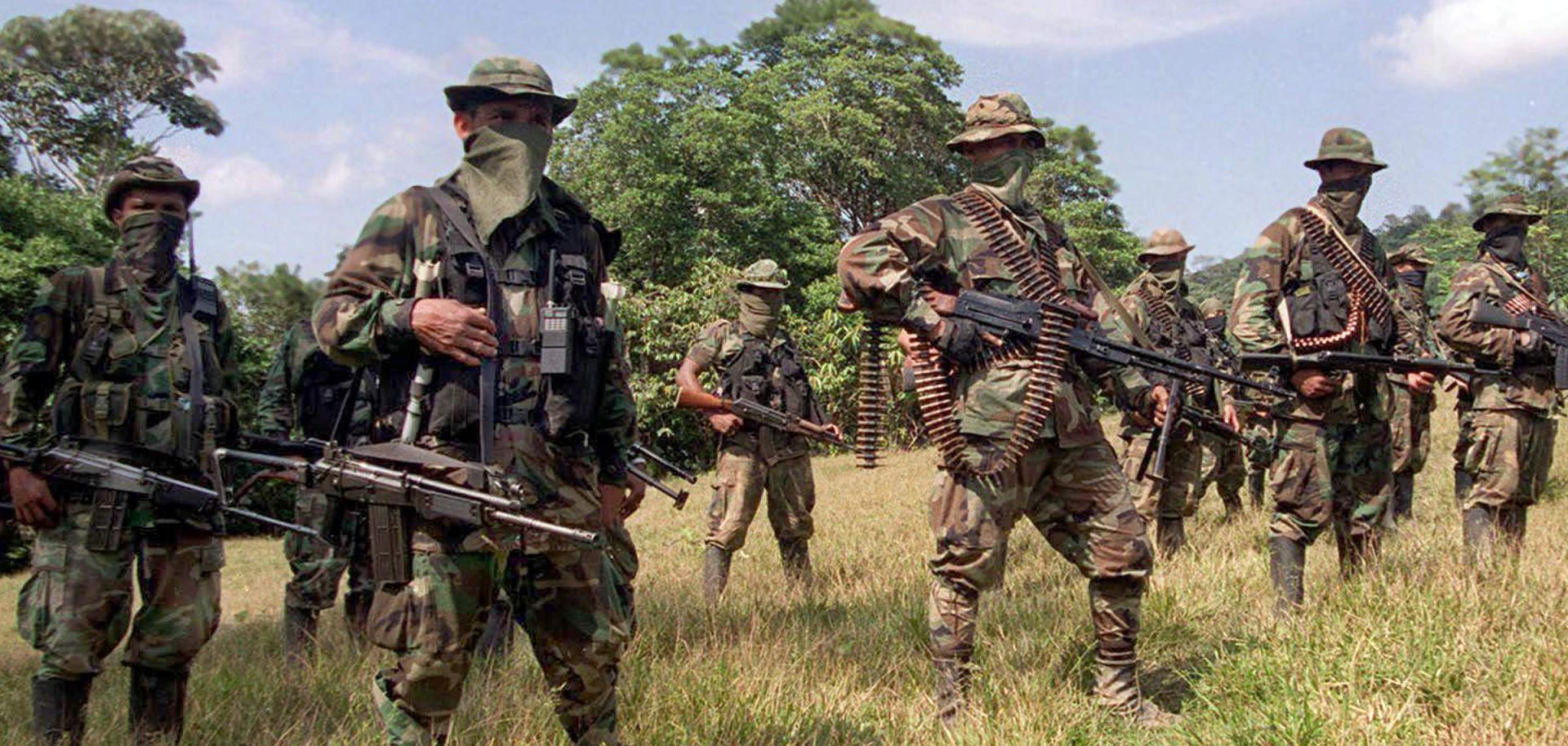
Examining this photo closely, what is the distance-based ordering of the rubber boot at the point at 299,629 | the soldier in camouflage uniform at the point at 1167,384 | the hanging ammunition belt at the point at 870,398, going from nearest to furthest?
the hanging ammunition belt at the point at 870,398
the rubber boot at the point at 299,629
the soldier in camouflage uniform at the point at 1167,384

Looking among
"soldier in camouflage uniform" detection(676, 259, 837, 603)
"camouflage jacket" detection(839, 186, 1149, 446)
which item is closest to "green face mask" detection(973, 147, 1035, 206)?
"camouflage jacket" detection(839, 186, 1149, 446)

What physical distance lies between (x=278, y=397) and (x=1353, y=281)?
19.9 ft

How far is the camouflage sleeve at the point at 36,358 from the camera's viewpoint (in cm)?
414

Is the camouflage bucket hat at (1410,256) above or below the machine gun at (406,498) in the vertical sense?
above

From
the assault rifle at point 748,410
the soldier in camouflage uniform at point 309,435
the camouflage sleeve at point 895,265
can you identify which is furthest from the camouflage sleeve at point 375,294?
the assault rifle at point 748,410

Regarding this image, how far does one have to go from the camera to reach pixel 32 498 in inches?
158

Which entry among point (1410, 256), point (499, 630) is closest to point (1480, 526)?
point (1410, 256)

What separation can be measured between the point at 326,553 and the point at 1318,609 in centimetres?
512

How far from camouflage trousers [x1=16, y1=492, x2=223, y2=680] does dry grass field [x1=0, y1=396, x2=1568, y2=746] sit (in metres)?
0.31

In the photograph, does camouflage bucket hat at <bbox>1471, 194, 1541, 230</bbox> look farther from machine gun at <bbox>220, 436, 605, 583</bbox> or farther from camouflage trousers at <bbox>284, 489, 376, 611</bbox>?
camouflage trousers at <bbox>284, 489, 376, 611</bbox>

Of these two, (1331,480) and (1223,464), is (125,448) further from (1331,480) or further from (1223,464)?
(1223,464)

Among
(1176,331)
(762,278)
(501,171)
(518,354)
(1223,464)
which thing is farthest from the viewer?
(1223,464)

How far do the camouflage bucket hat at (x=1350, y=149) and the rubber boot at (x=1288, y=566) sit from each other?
1.96 metres

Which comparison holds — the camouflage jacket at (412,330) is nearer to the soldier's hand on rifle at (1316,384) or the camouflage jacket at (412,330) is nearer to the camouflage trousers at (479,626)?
the camouflage trousers at (479,626)
